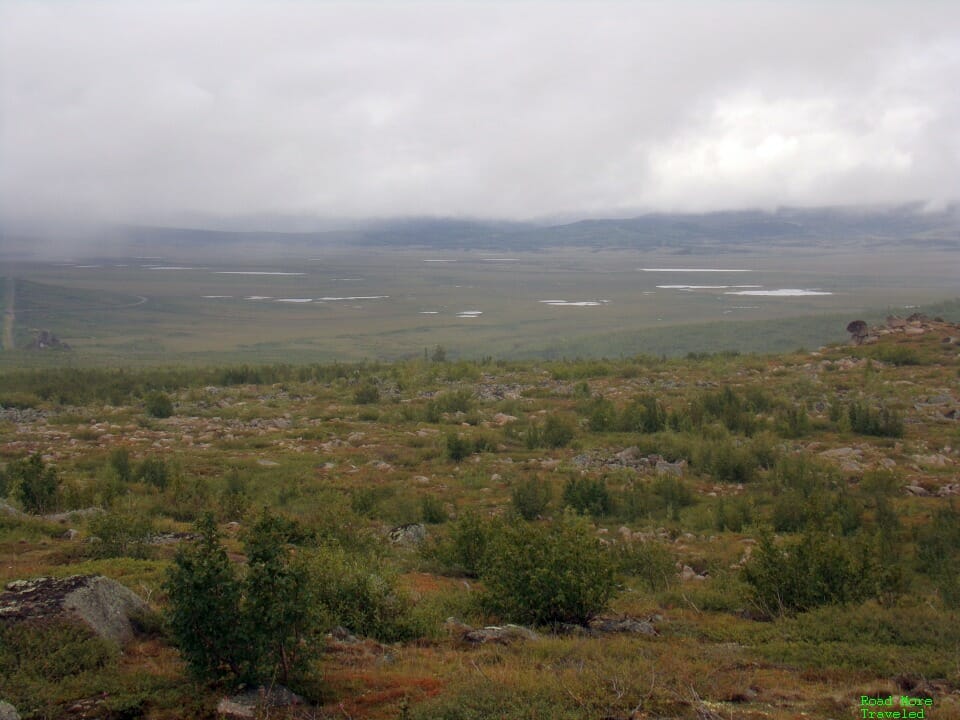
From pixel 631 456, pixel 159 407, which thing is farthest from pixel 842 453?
pixel 159 407

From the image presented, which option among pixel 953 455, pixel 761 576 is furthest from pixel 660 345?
pixel 761 576

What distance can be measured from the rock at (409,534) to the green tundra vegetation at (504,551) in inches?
1.7

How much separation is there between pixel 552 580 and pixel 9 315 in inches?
2845

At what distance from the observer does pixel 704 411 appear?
18.1 m

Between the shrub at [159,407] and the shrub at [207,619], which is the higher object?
the shrub at [207,619]

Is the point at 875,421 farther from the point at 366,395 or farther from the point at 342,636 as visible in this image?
the point at 342,636

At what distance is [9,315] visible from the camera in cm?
6550

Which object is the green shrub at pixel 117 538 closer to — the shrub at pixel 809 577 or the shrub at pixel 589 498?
the shrub at pixel 589 498

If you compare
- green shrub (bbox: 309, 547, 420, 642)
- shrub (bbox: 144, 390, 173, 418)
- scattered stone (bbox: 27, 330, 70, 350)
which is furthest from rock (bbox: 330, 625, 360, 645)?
scattered stone (bbox: 27, 330, 70, 350)

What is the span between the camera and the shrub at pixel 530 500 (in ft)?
37.2

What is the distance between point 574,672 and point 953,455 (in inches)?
472

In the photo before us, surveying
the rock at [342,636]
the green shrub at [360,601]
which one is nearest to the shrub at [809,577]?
the green shrub at [360,601]

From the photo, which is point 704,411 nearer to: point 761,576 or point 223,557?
point 761,576

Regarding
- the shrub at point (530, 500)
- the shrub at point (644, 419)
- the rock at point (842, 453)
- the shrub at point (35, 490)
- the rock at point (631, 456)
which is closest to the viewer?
the shrub at point (35, 490)
